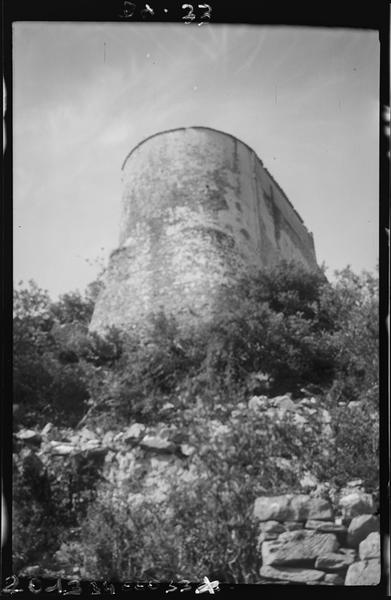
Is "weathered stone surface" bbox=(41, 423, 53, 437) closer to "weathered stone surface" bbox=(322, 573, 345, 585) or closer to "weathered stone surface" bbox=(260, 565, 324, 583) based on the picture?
"weathered stone surface" bbox=(260, 565, 324, 583)

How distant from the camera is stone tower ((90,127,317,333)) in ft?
17.5

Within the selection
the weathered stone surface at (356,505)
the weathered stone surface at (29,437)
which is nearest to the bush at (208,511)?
the weathered stone surface at (356,505)

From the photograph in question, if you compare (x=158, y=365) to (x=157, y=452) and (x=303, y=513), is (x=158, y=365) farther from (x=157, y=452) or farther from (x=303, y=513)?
(x=303, y=513)

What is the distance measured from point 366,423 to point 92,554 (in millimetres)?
1641

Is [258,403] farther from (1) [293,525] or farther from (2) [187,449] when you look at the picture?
(1) [293,525]

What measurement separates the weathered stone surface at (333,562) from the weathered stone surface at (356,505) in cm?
21

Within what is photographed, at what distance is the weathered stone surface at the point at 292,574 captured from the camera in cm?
321

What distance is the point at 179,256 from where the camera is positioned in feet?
19.1

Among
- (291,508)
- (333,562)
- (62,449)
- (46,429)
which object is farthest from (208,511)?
(46,429)

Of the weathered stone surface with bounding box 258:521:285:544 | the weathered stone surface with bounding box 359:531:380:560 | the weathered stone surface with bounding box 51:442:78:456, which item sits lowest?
the weathered stone surface with bounding box 359:531:380:560

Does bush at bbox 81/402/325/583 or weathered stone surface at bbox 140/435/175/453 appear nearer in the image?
bush at bbox 81/402/325/583

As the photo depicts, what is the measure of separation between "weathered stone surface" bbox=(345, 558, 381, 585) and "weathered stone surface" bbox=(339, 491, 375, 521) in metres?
0.26

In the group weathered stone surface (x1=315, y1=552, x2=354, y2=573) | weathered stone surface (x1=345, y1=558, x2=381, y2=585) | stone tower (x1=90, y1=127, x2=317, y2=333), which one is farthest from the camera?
stone tower (x1=90, y1=127, x2=317, y2=333)

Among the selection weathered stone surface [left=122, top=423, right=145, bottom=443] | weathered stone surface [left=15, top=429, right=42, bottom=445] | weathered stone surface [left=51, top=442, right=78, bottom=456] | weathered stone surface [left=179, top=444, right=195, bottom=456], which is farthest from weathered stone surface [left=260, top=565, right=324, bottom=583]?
weathered stone surface [left=15, top=429, right=42, bottom=445]
